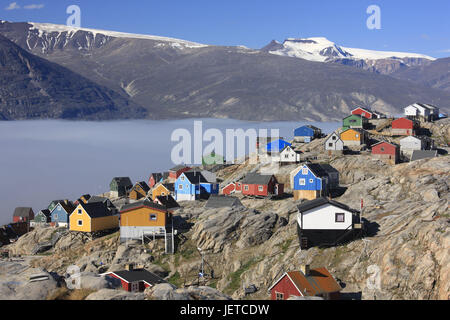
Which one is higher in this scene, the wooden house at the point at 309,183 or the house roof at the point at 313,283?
the wooden house at the point at 309,183

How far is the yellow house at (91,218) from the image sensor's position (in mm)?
64062

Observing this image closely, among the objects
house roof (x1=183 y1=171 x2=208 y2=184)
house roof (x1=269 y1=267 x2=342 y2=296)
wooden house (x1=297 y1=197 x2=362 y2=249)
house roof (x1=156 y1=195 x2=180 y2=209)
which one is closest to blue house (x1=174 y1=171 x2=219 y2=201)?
house roof (x1=183 y1=171 x2=208 y2=184)

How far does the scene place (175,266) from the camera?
173ft

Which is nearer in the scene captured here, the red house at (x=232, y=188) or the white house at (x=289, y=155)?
the red house at (x=232, y=188)

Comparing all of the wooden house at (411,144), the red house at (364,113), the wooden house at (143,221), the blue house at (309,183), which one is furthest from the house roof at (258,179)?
the red house at (364,113)

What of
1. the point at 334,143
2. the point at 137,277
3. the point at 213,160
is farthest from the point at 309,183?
the point at 213,160

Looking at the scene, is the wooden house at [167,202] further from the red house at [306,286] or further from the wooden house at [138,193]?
the red house at [306,286]

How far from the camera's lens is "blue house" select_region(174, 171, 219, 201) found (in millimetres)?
78188

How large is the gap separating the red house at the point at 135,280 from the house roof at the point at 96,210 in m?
22.5

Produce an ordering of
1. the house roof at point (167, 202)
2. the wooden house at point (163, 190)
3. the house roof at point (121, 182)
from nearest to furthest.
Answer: the house roof at point (167, 202) < the wooden house at point (163, 190) < the house roof at point (121, 182)

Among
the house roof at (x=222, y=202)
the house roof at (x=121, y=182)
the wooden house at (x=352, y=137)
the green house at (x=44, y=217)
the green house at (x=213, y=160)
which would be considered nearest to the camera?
the house roof at (x=222, y=202)

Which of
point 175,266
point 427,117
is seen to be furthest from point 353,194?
point 427,117

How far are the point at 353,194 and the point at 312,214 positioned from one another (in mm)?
15486
